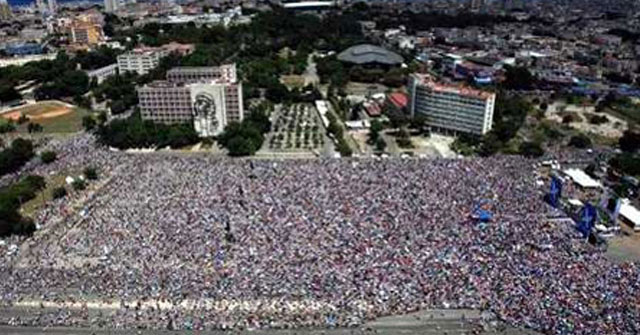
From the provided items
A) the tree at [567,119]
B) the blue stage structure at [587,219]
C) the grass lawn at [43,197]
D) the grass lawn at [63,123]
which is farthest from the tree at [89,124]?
the tree at [567,119]

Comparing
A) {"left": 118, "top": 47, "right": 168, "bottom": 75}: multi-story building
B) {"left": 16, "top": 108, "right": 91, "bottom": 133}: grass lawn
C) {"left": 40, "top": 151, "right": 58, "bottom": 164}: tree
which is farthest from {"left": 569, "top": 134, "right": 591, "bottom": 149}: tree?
{"left": 118, "top": 47, "right": 168, "bottom": 75}: multi-story building

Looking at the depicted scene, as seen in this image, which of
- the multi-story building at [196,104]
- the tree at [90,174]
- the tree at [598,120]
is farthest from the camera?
the tree at [598,120]

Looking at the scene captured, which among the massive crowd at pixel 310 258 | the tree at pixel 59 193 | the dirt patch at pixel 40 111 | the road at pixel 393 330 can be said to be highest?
the massive crowd at pixel 310 258

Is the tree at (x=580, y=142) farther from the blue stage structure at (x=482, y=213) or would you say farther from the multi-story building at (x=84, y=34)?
the multi-story building at (x=84, y=34)

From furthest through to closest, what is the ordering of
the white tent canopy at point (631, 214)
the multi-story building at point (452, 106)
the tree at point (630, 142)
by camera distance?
the multi-story building at point (452, 106), the tree at point (630, 142), the white tent canopy at point (631, 214)

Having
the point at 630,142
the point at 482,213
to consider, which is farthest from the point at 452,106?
the point at 482,213

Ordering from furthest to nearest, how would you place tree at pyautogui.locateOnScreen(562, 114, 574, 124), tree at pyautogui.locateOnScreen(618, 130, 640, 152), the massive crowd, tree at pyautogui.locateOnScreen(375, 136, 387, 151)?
tree at pyautogui.locateOnScreen(562, 114, 574, 124) < tree at pyautogui.locateOnScreen(618, 130, 640, 152) < tree at pyautogui.locateOnScreen(375, 136, 387, 151) < the massive crowd

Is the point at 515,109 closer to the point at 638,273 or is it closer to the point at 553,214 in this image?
the point at 553,214

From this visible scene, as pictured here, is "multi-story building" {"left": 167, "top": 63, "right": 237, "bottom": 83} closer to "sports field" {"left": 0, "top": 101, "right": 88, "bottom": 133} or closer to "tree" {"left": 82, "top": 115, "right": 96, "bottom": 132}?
"sports field" {"left": 0, "top": 101, "right": 88, "bottom": 133}

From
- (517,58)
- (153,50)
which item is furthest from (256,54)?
(517,58)
